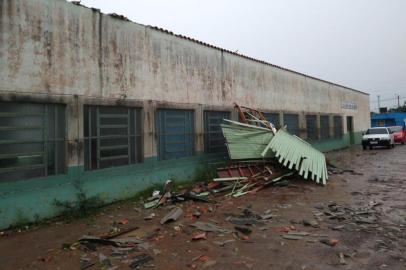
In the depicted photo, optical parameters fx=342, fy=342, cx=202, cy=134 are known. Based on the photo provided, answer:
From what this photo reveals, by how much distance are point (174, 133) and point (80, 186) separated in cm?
359

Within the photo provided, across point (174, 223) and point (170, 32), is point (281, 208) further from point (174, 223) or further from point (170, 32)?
point (170, 32)

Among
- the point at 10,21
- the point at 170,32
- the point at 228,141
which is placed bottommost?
the point at 228,141

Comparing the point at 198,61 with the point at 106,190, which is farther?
the point at 198,61

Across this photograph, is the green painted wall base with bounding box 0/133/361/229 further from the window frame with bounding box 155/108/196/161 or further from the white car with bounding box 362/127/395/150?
the white car with bounding box 362/127/395/150

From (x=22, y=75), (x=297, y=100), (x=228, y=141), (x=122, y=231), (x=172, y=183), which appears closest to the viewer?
(x=122, y=231)

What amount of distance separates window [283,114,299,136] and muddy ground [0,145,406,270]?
338 inches

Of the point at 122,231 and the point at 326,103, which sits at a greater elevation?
the point at 326,103

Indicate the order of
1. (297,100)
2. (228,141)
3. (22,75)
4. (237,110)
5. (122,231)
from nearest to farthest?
1. (122,231)
2. (22,75)
3. (228,141)
4. (237,110)
5. (297,100)

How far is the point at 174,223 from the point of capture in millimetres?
6730

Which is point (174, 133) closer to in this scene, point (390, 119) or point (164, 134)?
point (164, 134)

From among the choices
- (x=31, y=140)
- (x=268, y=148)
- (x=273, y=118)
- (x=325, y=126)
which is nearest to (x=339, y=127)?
(x=325, y=126)

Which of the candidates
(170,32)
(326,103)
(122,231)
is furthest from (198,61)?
(326,103)

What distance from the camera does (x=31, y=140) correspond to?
6.82 m

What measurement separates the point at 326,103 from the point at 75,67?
61.4 ft
